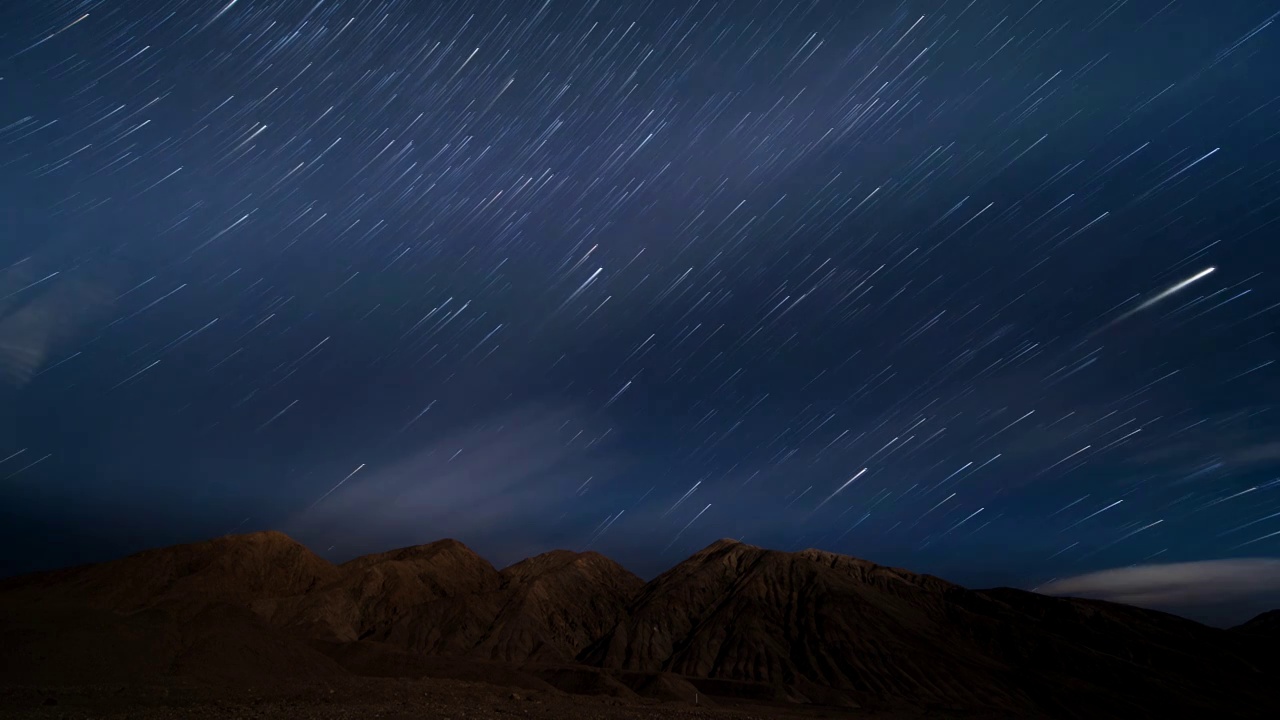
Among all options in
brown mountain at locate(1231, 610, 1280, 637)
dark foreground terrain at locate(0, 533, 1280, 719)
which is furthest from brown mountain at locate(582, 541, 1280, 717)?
brown mountain at locate(1231, 610, 1280, 637)

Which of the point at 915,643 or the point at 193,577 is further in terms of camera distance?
the point at 193,577

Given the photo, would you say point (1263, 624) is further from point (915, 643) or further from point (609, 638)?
point (609, 638)

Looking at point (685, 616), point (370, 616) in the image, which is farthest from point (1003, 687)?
point (370, 616)

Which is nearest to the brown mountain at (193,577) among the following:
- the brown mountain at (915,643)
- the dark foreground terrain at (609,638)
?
the dark foreground terrain at (609,638)

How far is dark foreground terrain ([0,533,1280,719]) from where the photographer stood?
2115 inches

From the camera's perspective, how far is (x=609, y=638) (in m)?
135

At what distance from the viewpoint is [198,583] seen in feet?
391

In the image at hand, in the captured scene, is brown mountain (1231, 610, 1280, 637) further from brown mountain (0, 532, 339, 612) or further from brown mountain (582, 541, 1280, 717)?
brown mountain (0, 532, 339, 612)

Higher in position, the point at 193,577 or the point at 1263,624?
the point at 193,577

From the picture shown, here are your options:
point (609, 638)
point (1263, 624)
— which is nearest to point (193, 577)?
point (609, 638)

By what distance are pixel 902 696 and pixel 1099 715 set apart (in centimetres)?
2266

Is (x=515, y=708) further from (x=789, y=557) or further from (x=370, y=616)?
(x=789, y=557)

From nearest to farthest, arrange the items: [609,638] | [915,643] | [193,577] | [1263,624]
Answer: [915,643] → [193,577] → [609,638] → [1263,624]

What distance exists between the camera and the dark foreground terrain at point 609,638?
176 ft
